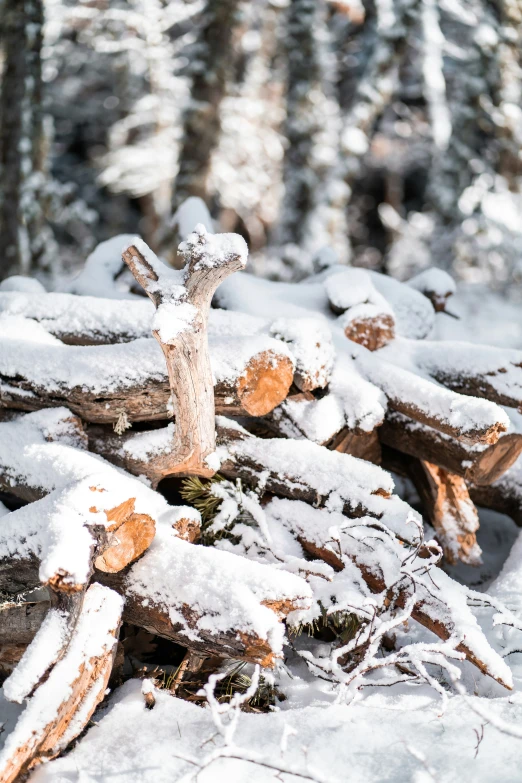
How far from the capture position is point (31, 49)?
Answer: 728 cm

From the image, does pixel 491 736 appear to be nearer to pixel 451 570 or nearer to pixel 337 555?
pixel 337 555

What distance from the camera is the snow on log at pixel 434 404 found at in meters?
2.81

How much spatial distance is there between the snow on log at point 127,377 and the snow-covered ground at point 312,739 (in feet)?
4.03

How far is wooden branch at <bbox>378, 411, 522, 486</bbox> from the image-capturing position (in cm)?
313

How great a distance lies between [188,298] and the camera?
226 centimetres

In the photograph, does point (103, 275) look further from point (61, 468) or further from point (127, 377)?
point (61, 468)

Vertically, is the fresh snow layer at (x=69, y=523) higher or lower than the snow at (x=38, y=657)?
higher

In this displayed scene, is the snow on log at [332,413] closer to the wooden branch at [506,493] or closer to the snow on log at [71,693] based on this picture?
the wooden branch at [506,493]

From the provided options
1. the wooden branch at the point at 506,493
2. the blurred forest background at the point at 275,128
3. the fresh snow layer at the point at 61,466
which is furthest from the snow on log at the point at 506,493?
the blurred forest background at the point at 275,128

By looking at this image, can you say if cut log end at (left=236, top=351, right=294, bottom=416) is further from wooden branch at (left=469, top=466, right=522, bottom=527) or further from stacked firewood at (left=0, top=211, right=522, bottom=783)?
wooden branch at (left=469, top=466, right=522, bottom=527)

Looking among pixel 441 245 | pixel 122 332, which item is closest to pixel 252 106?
pixel 441 245

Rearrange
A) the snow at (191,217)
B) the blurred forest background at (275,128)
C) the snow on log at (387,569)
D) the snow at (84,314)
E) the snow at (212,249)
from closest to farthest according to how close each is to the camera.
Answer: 1. the snow at (212,249)
2. the snow on log at (387,569)
3. the snow at (84,314)
4. the snow at (191,217)
5. the blurred forest background at (275,128)

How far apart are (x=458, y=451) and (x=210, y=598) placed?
5.17 feet

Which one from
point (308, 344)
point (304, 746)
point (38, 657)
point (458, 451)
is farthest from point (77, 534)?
point (458, 451)
